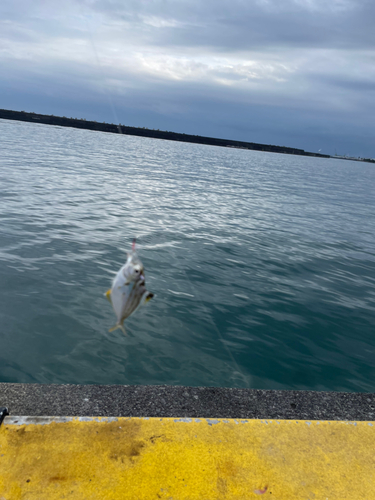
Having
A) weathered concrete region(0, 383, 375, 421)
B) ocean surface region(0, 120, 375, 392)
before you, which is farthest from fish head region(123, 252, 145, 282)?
ocean surface region(0, 120, 375, 392)

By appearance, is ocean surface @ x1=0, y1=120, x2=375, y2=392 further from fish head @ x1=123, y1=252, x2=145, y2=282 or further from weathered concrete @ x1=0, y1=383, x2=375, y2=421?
fish head @ x1=123, y1=252, x2=145, y2=282

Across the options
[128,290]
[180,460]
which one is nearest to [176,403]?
[180,460]

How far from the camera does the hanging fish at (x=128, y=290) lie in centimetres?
120

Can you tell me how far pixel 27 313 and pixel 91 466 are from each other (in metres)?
3.58

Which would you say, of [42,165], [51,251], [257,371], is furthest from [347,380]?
[42,165]

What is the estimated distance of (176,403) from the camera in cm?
319

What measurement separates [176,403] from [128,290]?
2.31 meters

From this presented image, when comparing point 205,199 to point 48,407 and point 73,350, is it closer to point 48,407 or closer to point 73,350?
point 73,350

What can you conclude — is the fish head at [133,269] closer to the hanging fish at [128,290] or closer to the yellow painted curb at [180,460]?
the hanging fish at [128,290]

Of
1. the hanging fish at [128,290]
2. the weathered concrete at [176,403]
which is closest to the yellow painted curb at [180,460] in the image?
the weathered concrete at [176,403]

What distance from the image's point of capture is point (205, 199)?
58.8 ft

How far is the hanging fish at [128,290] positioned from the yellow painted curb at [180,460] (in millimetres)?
1623

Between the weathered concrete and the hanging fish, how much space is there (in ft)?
6.89

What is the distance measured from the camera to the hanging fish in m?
1.20
